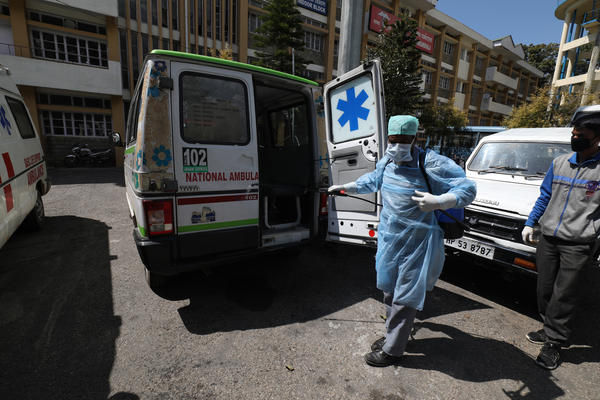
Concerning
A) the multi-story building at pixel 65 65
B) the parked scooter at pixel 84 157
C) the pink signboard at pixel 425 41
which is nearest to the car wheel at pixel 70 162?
the parked scooter at pixel 84 157

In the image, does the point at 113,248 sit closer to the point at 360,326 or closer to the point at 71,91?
the point at 360,326

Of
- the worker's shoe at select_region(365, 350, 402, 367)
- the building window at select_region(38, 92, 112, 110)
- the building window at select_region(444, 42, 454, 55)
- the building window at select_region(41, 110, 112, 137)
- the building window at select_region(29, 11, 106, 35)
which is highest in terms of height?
the building window at select_region(444, 42, 454, 55)

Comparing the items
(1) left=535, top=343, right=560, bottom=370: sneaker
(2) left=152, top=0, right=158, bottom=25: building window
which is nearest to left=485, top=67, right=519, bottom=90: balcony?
(2) left=152, top=0, right=158, bottom=25: building window

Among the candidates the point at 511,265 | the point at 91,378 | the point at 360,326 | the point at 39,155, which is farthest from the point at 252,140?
the point at 39,155

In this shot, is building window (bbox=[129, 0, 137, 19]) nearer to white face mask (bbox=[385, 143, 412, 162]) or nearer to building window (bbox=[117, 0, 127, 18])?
building window (bbox=[117, 0, 127, 18])

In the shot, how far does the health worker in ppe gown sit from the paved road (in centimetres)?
45

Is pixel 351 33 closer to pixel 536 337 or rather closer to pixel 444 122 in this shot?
pixel 536 337

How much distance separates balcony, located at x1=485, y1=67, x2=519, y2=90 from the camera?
33.9 metres

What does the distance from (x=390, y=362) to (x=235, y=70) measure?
9.81ft

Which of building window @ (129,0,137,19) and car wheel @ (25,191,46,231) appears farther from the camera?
building window @ (129,0,137,19)

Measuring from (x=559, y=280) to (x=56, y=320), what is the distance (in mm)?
4444

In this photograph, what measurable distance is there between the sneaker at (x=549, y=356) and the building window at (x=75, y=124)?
18942 millimetres

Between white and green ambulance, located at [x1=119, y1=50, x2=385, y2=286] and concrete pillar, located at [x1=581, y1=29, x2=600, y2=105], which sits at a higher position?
concrete pillar, located at [x1=581, y1=29, x2=600, y2=105]

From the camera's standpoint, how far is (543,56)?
45.0m
